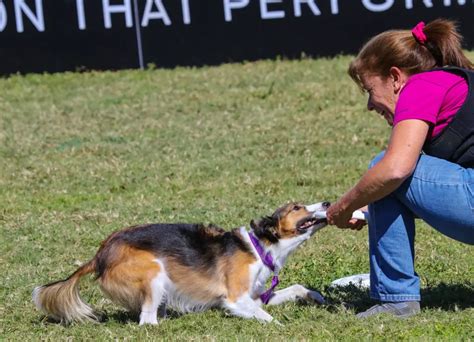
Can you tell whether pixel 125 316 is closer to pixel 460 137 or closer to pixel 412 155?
pixel 412 155

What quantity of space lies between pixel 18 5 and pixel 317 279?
8130 mm

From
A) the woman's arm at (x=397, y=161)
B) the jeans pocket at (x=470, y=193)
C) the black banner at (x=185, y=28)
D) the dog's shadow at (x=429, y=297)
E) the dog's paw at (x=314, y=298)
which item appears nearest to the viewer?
the woman's arm at (x=397, y=161)

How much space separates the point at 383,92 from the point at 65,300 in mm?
1987

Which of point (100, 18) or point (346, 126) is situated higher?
point (100, 18)

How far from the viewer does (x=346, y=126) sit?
36.6ft

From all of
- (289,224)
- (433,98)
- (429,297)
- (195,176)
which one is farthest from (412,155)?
(195,176)

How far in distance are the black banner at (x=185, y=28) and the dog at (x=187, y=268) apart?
26.6ft

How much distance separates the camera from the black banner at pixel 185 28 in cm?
1338

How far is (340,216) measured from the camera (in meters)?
5.09

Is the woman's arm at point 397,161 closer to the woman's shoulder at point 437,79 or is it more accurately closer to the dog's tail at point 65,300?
the woman's shoulder at point 437,79

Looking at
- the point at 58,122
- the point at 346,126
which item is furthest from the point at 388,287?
the point at 58,122

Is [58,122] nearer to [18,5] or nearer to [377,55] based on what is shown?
[18,5]

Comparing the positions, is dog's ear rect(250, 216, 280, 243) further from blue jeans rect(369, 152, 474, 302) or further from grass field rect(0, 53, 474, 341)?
blue jeans rect(369, 152, 474, 302)

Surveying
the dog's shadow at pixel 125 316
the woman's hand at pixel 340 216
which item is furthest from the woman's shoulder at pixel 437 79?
the dog's shadow at pixel 125 316
